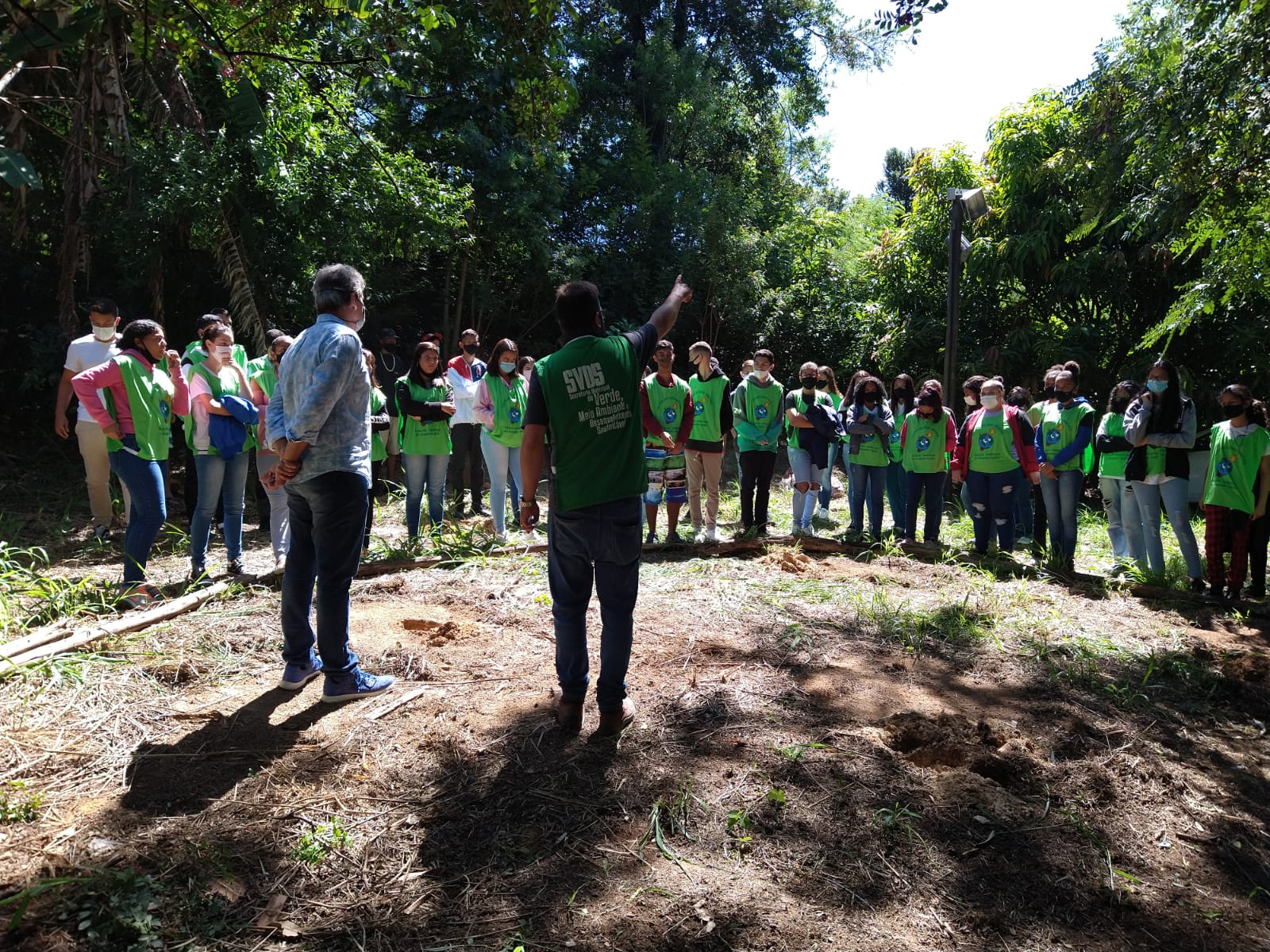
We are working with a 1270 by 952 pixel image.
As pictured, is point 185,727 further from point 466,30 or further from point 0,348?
point 466,30

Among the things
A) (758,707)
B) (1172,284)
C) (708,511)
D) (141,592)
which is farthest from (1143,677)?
(1172,284)

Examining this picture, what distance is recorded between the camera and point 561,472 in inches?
148

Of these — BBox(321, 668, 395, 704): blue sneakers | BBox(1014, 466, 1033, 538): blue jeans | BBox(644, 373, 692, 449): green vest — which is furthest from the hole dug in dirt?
BBox(1014, 466, 1033, 538): blue jeans

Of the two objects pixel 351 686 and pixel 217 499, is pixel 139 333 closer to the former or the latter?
pixel 217 499

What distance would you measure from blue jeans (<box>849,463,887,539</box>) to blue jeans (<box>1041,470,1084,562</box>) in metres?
1.55

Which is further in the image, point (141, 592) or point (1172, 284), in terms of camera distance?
point (1172, 284)

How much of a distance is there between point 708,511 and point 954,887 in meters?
5.77

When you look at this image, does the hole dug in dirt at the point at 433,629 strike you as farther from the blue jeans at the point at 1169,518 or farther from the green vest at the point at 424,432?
the blue jeans at the point at 1169,518

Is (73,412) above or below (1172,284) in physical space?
below

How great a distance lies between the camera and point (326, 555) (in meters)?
4.02

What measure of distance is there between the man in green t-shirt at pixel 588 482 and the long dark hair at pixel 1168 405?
528 cm

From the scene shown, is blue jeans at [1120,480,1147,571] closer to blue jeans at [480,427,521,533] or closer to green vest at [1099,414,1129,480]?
green vest at [1099,414,1129,480]

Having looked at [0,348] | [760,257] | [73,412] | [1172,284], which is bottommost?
[73,412]

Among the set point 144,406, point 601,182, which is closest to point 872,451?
point 144,406
